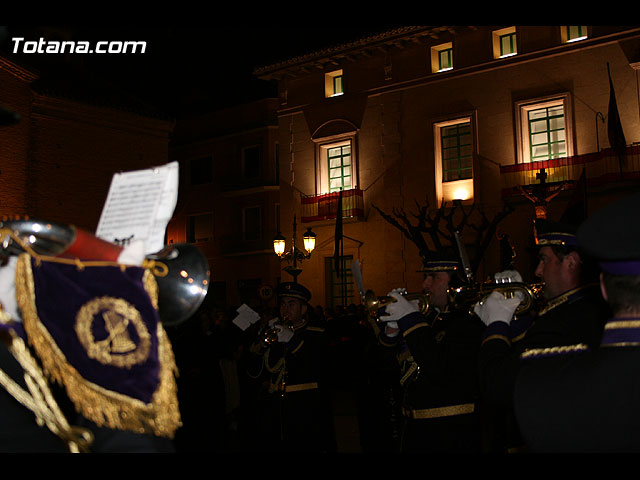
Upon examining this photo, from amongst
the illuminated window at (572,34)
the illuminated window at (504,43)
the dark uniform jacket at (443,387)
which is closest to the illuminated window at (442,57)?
the illuminated window at (504,43)

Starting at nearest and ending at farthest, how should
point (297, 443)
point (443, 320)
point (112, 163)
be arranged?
point (443, 320)
point (297, 443)
point (112, 163)

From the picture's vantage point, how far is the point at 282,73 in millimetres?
25391

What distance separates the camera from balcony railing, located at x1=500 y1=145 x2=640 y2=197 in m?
18.8

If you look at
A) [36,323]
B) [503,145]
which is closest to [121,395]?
[36,323]

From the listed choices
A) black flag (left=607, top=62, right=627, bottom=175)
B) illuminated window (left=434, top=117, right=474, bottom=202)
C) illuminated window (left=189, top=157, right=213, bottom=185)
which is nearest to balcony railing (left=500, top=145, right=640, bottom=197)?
black flag (left=607, top=62, right=627, bottom=175)

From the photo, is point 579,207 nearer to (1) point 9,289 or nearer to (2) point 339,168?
(1) point 9,289

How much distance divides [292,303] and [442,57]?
17.6 meters

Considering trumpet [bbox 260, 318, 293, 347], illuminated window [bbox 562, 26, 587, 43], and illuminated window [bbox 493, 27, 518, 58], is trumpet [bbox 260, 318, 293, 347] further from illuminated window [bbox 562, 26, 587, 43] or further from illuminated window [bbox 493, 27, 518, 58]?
illuminated window [bbox 493, 27, 518, 58]

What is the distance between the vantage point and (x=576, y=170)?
64.1 ft

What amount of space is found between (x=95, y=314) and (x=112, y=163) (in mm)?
22959

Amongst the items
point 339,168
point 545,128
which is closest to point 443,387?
point 545,128

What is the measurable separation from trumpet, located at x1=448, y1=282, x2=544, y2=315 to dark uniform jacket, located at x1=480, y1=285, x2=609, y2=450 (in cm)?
46

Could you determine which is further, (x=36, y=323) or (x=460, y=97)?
(x=460, y=97)

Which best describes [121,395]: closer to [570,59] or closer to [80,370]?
[80,370]
